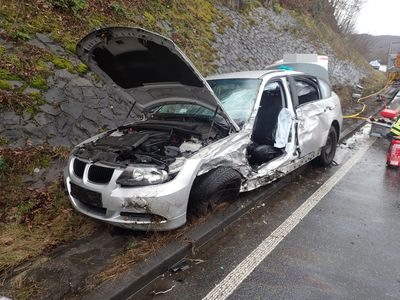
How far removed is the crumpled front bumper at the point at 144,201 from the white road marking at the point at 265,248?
72 centimetres

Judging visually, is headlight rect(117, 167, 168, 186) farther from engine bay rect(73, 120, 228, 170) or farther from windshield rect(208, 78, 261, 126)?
windshield rect(208, 78, 261, 126)

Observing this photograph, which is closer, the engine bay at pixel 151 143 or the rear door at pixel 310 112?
the engine bay at pixel 151 143

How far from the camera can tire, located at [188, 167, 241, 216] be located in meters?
3.62

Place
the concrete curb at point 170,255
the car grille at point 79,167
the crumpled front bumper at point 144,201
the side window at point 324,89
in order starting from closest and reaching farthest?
the concrete curb at point 170,255, the crumpled front bumper at point 144,201, the car grille at point 79,167, the side window at point 324,89

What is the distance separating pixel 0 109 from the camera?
4855 millimetres

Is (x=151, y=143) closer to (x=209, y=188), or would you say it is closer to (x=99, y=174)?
(x=99, y=174)

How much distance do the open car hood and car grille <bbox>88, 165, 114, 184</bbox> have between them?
1.29 m

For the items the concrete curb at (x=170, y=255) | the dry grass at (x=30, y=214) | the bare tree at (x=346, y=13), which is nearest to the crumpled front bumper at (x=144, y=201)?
the concrete curb at (x=170, y=255)

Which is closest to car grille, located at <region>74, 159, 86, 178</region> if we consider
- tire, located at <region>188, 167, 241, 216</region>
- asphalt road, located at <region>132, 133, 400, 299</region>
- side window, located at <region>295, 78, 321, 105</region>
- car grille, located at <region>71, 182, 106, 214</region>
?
car grille, located at <region>71, 182, 106, 214</region>

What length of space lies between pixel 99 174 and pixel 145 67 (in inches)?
55.3

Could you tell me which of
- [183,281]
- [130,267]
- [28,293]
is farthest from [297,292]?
[28,293]

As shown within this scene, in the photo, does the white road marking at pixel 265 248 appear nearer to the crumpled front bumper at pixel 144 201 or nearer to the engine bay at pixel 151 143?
the crumpled front bumper at pixel 144 201

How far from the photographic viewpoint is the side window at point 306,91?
5.33 metres

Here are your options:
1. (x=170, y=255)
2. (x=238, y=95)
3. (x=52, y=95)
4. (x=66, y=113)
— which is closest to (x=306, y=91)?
(x=238, y=95)
